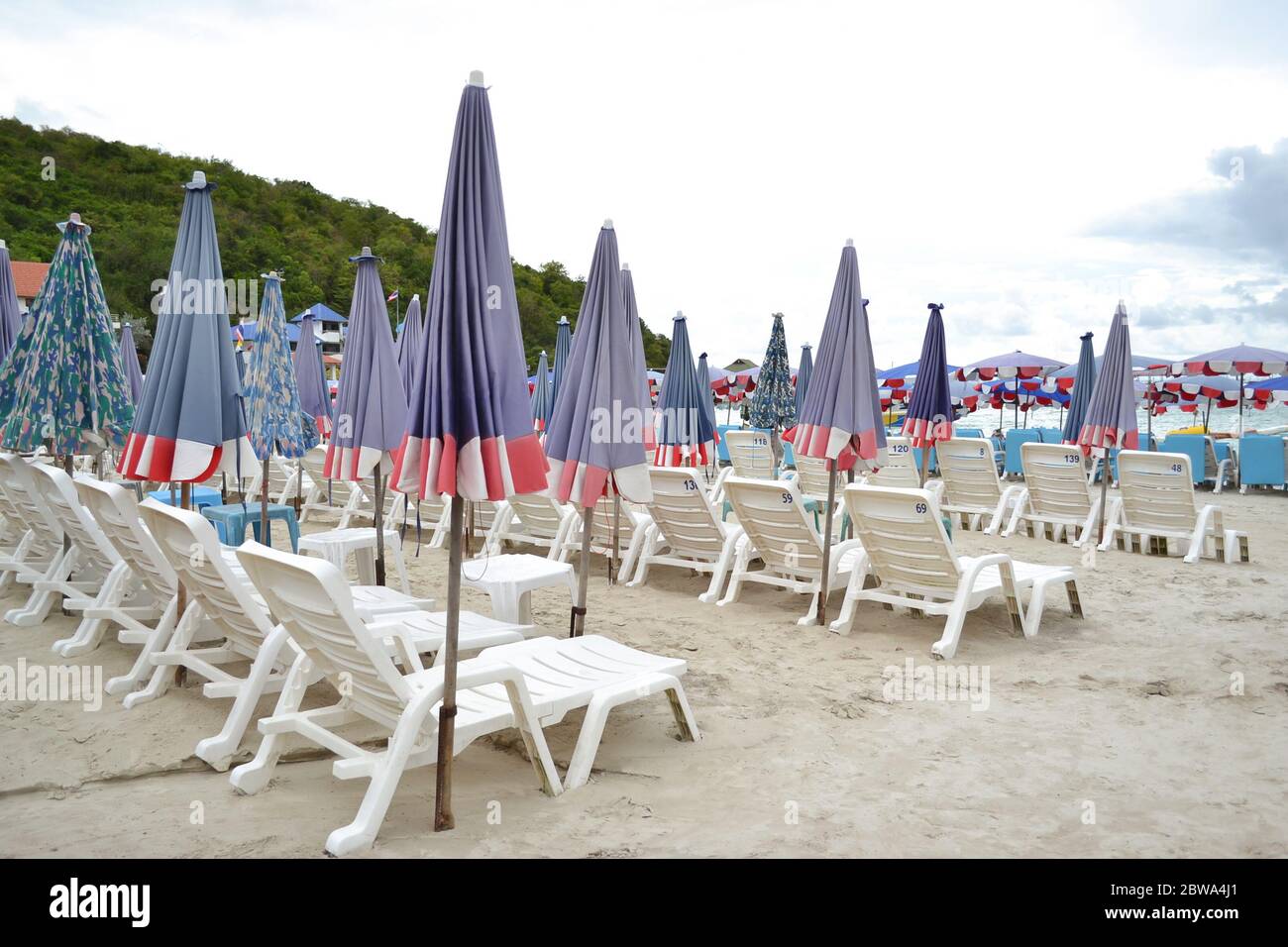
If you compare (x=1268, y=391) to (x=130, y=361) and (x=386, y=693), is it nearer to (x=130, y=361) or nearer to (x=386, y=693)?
(x=130, y=361)

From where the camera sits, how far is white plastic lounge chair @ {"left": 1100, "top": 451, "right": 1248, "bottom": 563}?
25.0 ft

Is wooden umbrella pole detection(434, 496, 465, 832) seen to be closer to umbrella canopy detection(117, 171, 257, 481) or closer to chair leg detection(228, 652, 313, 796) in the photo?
chair leg detection(228, 652, 313, 796)

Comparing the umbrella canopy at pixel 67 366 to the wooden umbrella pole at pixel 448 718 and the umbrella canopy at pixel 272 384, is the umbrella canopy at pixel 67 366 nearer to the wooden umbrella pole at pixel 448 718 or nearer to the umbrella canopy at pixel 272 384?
the umbrella canopy at pixel 272 384

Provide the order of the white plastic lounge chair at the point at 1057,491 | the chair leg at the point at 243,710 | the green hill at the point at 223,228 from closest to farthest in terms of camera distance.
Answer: the chair leg at the point at 243,710
the white plastic lounge chair at the point at 1057,491
the green hill at the point at 223,228

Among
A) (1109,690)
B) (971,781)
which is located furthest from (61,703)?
(1109,690)

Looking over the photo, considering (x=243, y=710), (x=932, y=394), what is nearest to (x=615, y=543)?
(x=932, y=394)

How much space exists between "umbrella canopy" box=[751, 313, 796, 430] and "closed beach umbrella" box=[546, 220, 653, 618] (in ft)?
26.7

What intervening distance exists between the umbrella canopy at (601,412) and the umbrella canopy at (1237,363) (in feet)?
41.6

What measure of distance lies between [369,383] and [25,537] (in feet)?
8.94

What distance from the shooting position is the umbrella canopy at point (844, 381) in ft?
17.9

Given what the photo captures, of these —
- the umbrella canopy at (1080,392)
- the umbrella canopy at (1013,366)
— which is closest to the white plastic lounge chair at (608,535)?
the umbrella canopy at (1080,392)

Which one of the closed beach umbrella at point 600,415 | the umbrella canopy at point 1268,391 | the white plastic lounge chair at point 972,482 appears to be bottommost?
the white plastic lounge chair at point 972,482

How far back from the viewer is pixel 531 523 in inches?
304

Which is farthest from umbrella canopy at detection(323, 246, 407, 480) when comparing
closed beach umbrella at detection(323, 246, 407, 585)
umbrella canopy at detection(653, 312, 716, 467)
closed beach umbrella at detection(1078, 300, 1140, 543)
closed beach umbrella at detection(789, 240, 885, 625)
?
closed beach umbrella at detection(1078, 300, 1140, 543)
